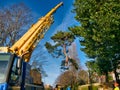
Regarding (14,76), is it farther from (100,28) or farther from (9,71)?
(100,28)

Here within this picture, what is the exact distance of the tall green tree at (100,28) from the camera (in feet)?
70.7

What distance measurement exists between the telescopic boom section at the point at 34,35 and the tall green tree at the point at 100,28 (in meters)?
2.78

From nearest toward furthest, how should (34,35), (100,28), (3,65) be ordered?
(3,65) < (34,35) < (100,28)

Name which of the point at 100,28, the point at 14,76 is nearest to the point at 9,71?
the point at 14,76

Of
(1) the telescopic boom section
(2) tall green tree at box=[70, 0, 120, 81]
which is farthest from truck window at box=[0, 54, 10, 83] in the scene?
(2) tall green tree at box=[70, 0, 120, 81]

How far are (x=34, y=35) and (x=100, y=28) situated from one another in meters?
5.73

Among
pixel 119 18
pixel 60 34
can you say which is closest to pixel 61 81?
pixel 60 34

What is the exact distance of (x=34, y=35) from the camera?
19.8 metres

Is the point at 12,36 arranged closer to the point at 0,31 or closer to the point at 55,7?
the point at 0,31

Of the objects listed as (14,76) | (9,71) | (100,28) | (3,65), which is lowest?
(14,76)

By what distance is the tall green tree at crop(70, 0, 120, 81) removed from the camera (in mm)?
21559

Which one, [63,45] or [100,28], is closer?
[100,28]

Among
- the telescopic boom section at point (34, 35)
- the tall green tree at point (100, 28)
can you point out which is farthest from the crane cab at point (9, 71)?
the tall green tree at point (100, 28)

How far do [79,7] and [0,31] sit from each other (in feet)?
39.9
